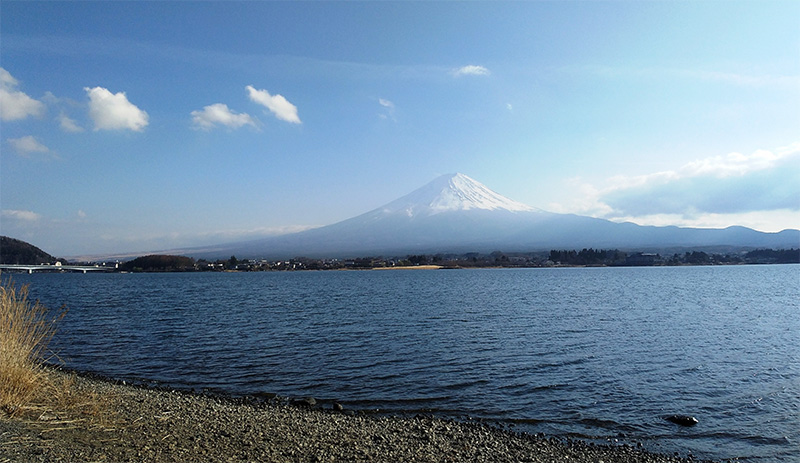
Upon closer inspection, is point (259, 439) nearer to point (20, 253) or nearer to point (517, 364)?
point (517, 364)

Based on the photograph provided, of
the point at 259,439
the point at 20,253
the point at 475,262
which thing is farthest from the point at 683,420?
the point at 20,253

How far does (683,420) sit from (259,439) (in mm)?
8605

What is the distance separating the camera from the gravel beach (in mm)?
6363

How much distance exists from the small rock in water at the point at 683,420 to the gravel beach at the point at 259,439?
6.73 ft

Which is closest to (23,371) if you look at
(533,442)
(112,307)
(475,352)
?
(533,442)

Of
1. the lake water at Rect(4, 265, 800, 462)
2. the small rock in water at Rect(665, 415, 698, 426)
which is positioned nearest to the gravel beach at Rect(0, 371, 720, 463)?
the lake water at Rect(4, 265, 800, 462)

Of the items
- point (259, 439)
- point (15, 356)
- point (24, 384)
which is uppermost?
point (15, 356)

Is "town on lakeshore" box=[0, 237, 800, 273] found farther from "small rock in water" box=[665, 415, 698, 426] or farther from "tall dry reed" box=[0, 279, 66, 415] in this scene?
"tall dry reed" box=[0, 279, 66, 415]

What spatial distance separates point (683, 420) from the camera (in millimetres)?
9961

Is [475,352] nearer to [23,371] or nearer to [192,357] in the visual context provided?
[192,357]

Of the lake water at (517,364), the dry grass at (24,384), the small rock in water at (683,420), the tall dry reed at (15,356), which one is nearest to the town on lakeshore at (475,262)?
the lake water at (517,364)

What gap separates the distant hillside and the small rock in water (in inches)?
5460

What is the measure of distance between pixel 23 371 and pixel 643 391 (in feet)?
43.5

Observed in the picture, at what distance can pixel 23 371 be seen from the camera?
7.42 metres
